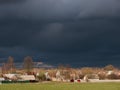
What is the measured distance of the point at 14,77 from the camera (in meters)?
196

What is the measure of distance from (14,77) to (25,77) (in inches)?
272

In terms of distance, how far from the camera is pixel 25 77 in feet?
652
